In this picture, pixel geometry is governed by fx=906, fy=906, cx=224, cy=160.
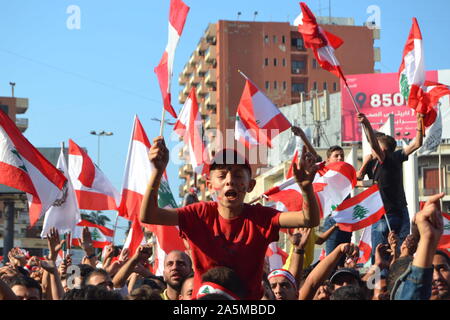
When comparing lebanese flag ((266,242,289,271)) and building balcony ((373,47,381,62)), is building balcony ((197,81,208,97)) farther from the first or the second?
lebanese flag ((266,242,289,271))

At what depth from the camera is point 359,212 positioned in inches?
372

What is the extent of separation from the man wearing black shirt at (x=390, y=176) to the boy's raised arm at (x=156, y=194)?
4.18 m

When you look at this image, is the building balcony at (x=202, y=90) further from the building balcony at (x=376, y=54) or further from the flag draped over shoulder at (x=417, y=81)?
the flag draped over shoulder at (x=417, y=81)

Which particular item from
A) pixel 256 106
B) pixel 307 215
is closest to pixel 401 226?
pixel 256 106

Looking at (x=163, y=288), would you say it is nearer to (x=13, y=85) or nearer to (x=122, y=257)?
(x=122, y=257)

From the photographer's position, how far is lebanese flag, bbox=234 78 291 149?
12156 mm

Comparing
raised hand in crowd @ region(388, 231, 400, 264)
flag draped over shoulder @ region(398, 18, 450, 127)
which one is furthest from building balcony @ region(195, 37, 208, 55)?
raised hand in crowd @ region(388, 231, 400, 264)

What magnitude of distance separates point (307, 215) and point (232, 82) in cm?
7688

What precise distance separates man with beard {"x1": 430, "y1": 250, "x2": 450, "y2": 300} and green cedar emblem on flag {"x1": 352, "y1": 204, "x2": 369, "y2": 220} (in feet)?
9.26

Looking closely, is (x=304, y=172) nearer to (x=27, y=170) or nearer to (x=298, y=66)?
(x=27, y=170)

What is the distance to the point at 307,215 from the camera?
193 inches

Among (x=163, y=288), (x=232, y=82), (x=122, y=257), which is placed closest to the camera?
(x=163, y=288)

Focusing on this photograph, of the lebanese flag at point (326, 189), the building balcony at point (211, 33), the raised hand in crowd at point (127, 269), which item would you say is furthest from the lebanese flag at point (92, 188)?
the building balcony at point (211, 33)

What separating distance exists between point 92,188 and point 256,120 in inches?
98.0
